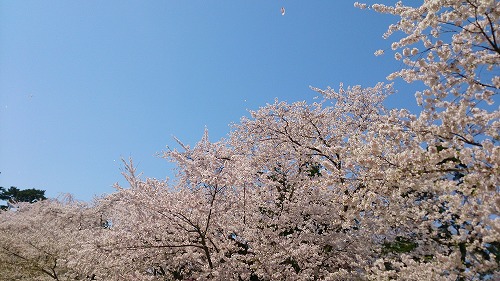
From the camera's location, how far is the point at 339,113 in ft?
55.3

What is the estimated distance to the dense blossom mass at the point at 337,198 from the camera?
17.9 feet

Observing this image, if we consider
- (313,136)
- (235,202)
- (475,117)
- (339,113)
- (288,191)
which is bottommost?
(475,117)

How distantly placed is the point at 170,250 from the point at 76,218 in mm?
19580

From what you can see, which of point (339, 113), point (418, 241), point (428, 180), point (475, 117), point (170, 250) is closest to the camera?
point (475, 117)

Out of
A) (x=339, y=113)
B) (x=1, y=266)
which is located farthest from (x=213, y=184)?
(x=1, y=266)

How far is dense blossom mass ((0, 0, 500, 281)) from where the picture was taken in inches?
215

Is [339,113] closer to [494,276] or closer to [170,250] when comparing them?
[170,250]

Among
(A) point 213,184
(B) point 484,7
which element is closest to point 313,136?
(A) point 213,184

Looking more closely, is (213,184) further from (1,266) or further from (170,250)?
(1,266)

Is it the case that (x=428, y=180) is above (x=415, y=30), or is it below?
below

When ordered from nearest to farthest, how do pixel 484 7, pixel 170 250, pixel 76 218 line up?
pixel 484 7 → pixel 170 250 → pixel 76 218

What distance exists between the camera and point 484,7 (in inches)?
192

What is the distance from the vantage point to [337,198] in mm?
6883

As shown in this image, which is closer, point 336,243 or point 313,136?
point 336,243
